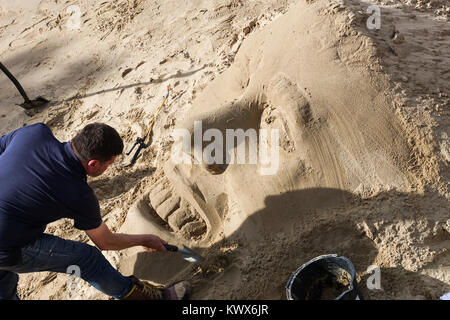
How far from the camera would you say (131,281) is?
2.46m

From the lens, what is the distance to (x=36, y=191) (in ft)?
6.87

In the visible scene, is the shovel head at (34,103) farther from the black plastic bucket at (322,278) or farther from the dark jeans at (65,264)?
the black plastic bucket at (322,278)

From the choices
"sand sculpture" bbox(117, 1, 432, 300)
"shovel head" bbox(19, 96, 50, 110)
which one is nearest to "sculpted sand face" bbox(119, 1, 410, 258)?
"sand sculpture" bbox(117, 1, 432, 300)

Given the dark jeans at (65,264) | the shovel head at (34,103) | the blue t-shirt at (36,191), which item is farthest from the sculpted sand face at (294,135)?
the shovel head at (34,103)

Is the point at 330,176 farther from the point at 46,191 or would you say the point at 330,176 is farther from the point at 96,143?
the point at 46,191

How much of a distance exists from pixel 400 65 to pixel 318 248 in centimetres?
129

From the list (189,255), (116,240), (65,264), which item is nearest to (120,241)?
(116,240)

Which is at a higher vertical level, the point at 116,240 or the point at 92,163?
the point at 92,163

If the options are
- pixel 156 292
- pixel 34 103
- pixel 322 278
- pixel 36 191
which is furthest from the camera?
pixel 34 103

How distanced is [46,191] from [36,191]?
0.05 m

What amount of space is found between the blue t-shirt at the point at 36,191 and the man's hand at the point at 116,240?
0.37 feet

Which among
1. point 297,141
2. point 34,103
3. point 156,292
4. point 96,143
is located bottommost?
point 156,292

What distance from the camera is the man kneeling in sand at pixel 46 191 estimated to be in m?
2.10

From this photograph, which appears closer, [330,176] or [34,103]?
[330,176]
